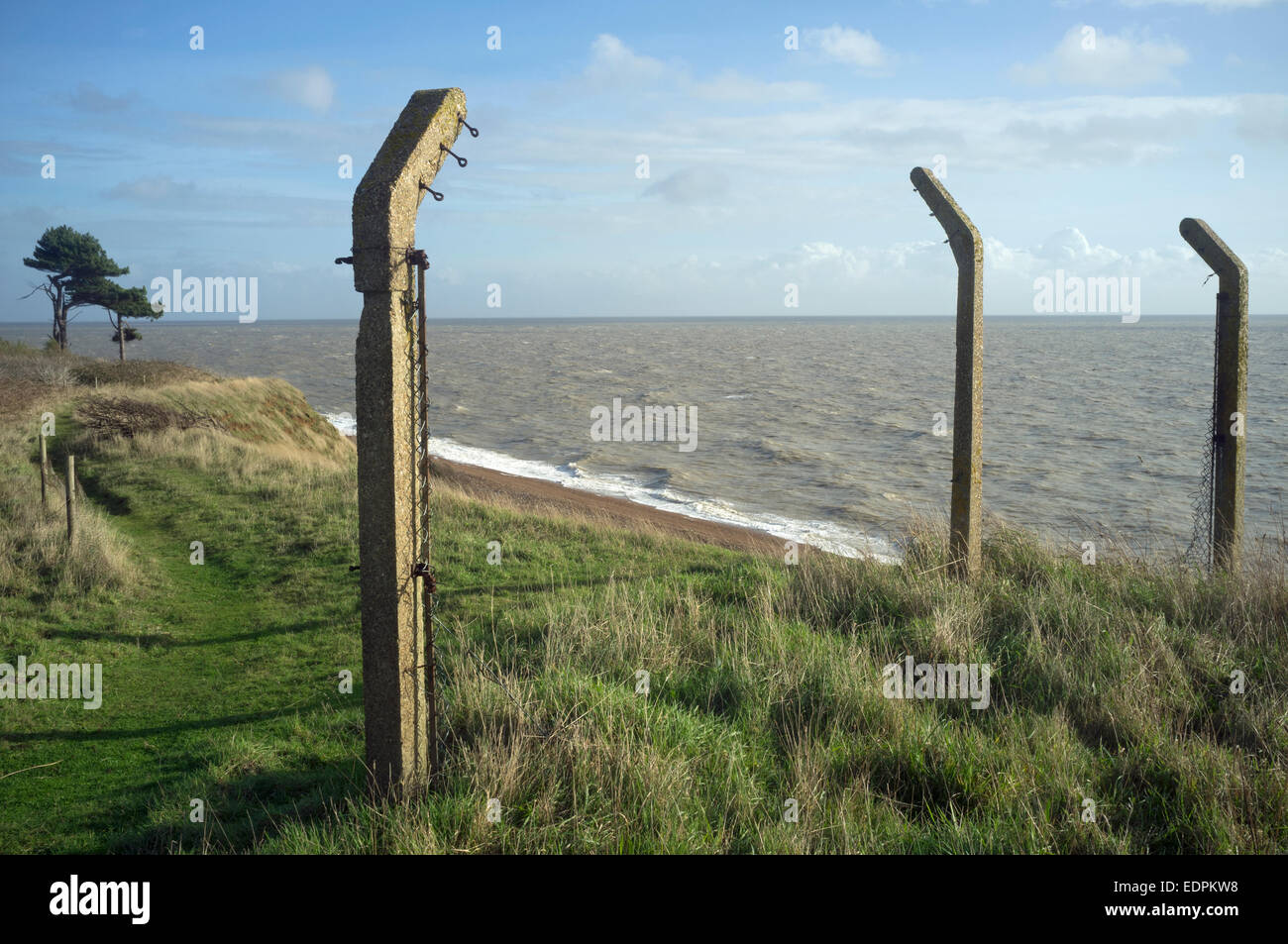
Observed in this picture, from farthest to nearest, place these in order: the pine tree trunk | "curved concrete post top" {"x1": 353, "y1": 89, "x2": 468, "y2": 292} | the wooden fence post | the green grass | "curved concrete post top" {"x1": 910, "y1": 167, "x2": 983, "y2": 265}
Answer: the pine tree trunk → the wooden fence post → "curved concrete post top" {"x1": 910, "y1": 167, "x2": 983, "y2": 265} → the green grass → "curved concrete post top" {"x1": 353, "y1": 89, "x2": 468, "y2": 292}

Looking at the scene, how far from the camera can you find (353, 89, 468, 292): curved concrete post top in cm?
409

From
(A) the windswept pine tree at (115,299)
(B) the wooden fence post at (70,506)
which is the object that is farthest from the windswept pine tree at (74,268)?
(B) the wooden fence post at (70,506)

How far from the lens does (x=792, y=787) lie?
4648 mm

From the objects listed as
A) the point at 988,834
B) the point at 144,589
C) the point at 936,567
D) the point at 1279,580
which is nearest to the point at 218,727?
the point at 144,589

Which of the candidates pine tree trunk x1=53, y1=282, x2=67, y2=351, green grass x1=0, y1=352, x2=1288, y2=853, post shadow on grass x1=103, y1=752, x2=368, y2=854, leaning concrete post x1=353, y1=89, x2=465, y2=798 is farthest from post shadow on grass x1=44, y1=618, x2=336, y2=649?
pine tree trunk x1=53, y1=282, x2=67, y2=351

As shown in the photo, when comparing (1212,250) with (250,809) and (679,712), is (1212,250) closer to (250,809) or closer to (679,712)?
(679,712)

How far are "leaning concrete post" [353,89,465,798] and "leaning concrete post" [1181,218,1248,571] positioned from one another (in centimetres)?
670

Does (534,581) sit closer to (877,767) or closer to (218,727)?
(218,727)

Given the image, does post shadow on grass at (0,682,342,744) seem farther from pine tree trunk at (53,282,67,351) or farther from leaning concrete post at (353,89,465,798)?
pine tree trunk at (53,282,67,351)

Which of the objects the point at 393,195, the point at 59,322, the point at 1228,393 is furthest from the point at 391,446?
the point at 59,322

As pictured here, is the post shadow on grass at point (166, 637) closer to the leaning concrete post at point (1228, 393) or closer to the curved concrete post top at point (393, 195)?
the curved concrete post top at point (393, 195)

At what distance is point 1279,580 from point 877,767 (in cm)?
392

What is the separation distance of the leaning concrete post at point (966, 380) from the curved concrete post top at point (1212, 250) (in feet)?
6.64

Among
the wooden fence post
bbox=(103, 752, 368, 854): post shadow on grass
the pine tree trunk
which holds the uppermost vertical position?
the pine tree trunk
